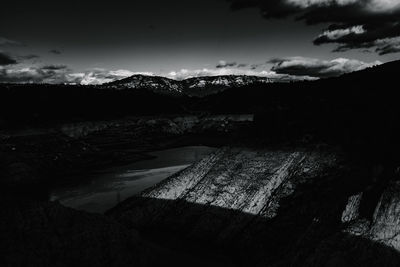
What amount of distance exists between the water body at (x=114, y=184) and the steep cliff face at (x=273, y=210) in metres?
5.66

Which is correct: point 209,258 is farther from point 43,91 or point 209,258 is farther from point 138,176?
point 43,91

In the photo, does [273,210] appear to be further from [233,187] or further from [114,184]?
[114,184]

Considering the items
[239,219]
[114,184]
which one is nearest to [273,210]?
[239,219]

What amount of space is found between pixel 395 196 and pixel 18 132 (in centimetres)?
6483

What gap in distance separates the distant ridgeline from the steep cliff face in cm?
241

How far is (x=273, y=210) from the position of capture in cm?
1463

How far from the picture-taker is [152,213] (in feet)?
57.0

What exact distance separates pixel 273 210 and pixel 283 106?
1907 inches

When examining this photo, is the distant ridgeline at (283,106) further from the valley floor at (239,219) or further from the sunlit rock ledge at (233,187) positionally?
the sunlit rock ledge at (233,187)

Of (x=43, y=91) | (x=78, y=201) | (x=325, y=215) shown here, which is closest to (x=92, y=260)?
(x=325, y=215)

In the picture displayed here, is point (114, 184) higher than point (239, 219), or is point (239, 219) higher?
point (239, 219)

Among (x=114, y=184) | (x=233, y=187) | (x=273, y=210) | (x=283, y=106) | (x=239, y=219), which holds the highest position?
(x=283, y=106)

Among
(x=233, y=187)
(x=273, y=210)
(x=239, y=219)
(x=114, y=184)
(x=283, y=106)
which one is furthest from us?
(x=283, y=106)

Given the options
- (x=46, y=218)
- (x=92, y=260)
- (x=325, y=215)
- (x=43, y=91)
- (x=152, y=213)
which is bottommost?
(x=152, y=213)
